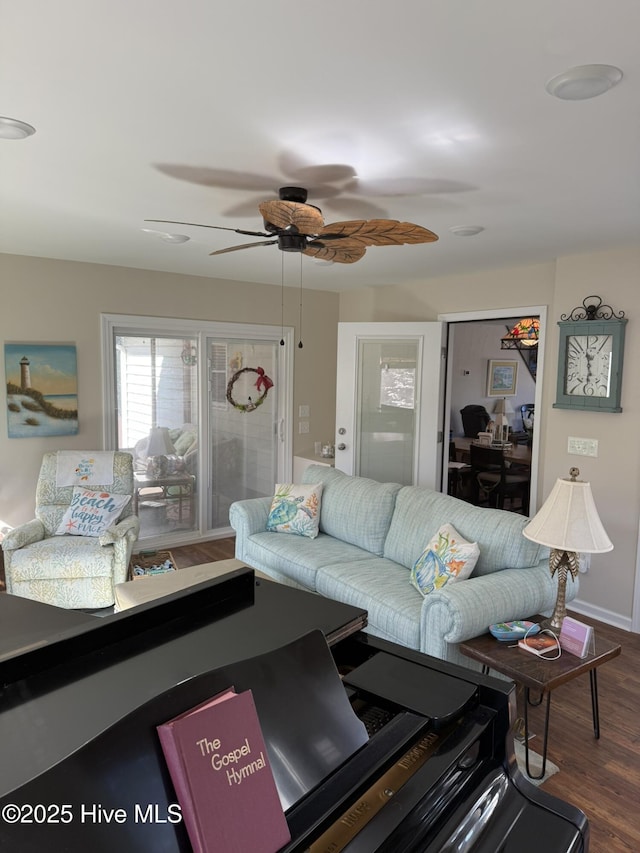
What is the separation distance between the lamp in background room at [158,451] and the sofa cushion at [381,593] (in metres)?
2.36

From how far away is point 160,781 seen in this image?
85 centimetres

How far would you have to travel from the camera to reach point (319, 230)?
2.40m

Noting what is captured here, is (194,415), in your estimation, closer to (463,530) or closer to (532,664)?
(463,530)

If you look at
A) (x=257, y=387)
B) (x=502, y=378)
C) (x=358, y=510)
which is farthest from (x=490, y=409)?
(x=358, y=510)

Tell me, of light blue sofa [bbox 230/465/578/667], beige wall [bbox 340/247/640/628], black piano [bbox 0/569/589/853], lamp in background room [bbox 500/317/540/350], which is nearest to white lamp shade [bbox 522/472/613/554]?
light blue sofa [bbox 230/465/578/667]

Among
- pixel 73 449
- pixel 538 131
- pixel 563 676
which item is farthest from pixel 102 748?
pixel 73 449

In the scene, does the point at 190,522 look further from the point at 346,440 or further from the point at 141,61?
the point at 141,61

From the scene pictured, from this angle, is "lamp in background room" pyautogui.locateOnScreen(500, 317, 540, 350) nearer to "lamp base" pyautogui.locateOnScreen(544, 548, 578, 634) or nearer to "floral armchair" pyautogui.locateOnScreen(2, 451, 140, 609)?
"lamp base" pyautogui.locateOnScreen(544, 548, 578, 634)

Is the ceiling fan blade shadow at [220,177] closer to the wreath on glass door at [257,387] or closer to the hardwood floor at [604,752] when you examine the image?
the hardwood floor at [604,752]

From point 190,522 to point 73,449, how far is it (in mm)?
1285

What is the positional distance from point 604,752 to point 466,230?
2.63m

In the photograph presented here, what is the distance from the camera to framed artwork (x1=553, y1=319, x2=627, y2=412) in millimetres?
3568

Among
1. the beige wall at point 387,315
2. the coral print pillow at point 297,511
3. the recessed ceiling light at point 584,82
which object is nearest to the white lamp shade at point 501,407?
the beige wall at point 387,315

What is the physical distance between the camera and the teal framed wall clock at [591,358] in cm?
357
